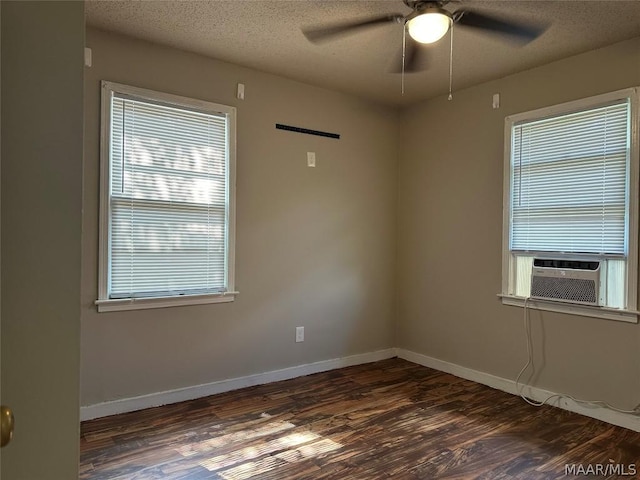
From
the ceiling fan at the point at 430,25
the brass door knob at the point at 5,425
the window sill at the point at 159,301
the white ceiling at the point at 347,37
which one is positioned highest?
the white ceiling at the point at 347,37

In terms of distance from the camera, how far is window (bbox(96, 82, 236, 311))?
2912mm

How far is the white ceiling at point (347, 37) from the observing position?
8.06 feet

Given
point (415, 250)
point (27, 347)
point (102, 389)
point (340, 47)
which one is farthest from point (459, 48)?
point (102, 389)

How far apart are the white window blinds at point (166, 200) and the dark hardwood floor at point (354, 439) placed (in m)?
0.91

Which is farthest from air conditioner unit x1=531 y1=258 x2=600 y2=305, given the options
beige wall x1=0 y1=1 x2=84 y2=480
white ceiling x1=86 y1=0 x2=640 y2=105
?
beige wall x1=0 y1=1 x2=84 y2=480

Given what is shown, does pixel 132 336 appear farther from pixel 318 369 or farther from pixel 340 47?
pixel 340 47

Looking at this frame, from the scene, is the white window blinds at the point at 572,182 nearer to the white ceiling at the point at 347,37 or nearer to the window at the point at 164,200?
the white ceiling at the point at 347,37

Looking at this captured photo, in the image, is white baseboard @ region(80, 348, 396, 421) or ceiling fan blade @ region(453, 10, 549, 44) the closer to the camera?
ceiling fan blade @ region(453, 10, 549, 44)

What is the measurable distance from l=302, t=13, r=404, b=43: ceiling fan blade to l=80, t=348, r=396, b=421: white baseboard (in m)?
2.54

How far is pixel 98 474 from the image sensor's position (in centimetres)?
222

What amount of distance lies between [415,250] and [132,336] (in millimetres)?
2599

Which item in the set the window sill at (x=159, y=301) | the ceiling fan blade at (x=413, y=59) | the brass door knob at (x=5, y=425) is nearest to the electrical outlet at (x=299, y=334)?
the window sill at (x=159, y=301)

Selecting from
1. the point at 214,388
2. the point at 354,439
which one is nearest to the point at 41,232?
the point at 354,439

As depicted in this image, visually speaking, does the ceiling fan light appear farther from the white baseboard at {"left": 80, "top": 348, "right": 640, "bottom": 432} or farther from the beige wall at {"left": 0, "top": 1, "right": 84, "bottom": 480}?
the white baseboard at {"left": 80, "top": 348, "right": 640, "bottom": 432}
